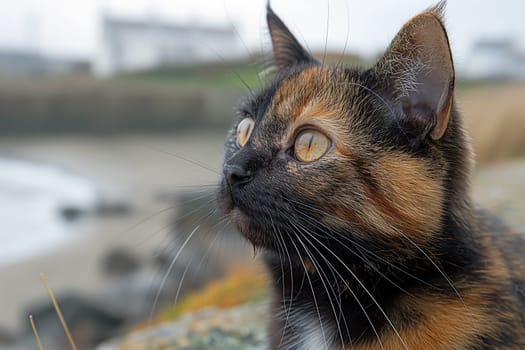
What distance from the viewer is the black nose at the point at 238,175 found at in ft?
4.89

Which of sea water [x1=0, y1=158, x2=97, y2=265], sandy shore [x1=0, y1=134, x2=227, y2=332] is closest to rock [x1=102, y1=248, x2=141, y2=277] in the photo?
sandy shore [x1=0, y1=134, x2=227, y2=332]

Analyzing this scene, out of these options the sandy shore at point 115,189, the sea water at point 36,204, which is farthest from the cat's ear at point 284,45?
the sea water at point 36,204

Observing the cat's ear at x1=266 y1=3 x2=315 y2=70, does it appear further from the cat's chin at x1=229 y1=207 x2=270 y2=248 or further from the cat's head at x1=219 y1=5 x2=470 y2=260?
the cat's chin at x1=229 y1=207 x2=270 y2=248

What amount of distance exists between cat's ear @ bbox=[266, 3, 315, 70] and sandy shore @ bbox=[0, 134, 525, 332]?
7.19 feet

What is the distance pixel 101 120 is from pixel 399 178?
43.4 ft

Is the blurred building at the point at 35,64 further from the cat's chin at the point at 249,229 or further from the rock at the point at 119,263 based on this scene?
the cat's chin at the point at 249,229

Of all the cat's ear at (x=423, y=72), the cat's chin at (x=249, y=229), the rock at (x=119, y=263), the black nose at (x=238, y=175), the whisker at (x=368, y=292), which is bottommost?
the rock at (x=119, y=263)

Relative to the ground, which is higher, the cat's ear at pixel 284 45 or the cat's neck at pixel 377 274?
the cat's ear at pixel 284 45

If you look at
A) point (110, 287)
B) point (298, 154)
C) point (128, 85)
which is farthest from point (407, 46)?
point (128, 85)

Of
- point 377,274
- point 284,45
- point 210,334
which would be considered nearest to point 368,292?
point 377,274

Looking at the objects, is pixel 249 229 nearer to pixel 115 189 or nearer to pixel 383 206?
pixel 383 206

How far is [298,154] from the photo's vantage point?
1510 mm

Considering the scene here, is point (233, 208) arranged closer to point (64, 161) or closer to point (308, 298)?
point (308, 298)

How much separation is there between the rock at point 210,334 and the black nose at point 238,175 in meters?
1.12
